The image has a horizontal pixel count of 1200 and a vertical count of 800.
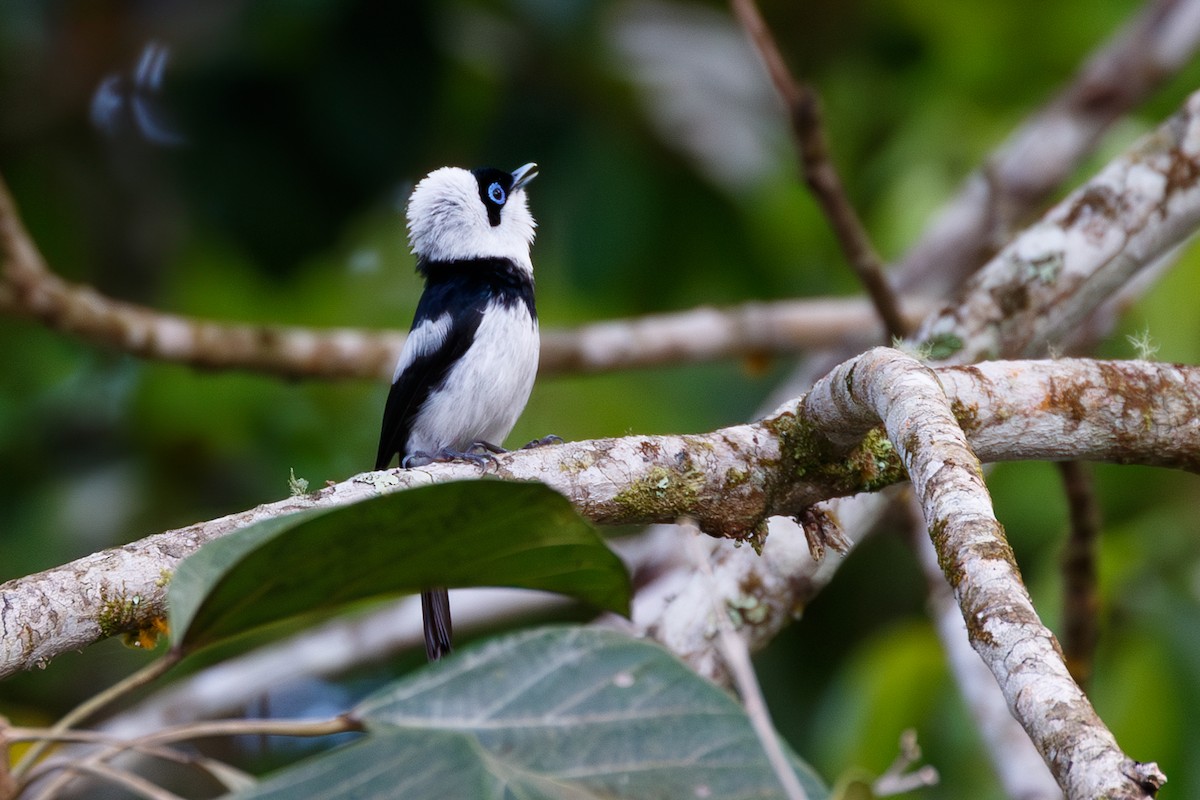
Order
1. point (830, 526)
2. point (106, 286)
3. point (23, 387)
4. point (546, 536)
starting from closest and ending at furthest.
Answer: point (546, 536)
point (830, 526)
point (23, 387)
point (106, 286)

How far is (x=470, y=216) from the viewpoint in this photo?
4422 mm

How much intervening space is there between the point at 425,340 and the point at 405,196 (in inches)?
77.5

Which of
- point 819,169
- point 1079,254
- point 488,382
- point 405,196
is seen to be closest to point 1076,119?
point 819,169

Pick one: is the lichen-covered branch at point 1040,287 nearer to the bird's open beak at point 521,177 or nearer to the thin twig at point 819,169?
the thin twig at point 819,169

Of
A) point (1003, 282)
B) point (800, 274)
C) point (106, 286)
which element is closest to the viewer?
point (1003, 282)

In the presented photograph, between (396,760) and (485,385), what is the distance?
2550mm

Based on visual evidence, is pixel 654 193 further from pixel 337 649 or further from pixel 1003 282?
pixel 1003 282

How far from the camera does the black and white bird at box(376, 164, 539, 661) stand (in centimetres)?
382

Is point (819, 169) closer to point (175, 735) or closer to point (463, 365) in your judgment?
point (463, 365)

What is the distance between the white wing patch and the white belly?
10 cm

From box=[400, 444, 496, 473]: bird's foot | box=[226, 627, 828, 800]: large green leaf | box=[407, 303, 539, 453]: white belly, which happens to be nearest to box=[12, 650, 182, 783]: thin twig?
box=[226, 627, 828, 800]: large green leaf

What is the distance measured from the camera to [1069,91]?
4.95 metres

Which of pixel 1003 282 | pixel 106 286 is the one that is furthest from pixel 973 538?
pixel 106 286

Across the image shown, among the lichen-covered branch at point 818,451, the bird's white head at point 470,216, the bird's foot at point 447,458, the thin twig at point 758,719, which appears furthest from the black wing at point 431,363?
the thin twig at point 758,719
